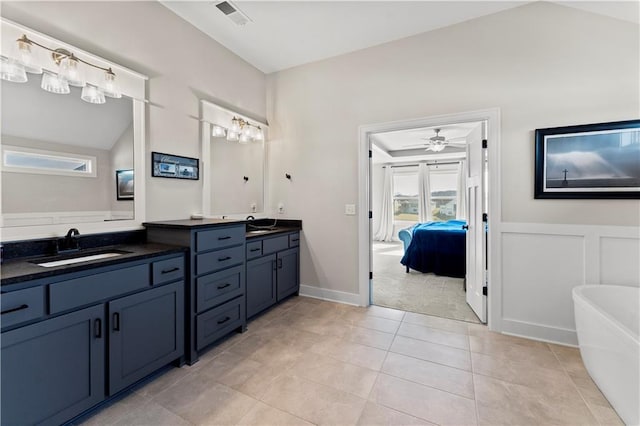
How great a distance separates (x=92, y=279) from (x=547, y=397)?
112 inches

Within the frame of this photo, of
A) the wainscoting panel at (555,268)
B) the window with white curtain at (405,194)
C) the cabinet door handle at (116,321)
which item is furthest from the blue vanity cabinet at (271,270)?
the window with white curtain at (405,194)

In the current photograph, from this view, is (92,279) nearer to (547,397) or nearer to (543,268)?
(547,397)

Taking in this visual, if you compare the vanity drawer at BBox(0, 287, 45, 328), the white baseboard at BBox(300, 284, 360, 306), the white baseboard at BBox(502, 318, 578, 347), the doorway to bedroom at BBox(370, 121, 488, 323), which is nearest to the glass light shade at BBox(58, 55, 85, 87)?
the vanity drawer at BBox(0, 287, 45, 328)

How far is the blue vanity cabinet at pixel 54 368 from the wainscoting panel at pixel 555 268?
3.20 m

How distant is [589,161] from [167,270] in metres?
3.45

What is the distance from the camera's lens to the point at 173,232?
220 cm

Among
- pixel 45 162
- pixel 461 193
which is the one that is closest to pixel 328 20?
→ pixel 45 162

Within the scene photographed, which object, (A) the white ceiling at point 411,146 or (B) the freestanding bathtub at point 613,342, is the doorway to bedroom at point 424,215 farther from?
(B) the freestanding bathtub at point 613,342

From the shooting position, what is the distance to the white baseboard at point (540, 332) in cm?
239

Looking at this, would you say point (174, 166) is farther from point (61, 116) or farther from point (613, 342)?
point (613, 342)

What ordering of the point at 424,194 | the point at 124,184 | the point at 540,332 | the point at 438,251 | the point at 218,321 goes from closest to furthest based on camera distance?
the point at 124,184, the point at 218,321, the point at 540,332, the point at 438,251, the point at 424,194

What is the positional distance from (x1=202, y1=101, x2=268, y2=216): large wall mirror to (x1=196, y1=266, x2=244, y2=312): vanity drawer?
A: 87cm

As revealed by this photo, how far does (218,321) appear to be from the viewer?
7.72 feet

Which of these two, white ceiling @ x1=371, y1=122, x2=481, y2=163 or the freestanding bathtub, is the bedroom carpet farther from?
white ceiling @ x1=371, y1=122, x2=481, y2=163
